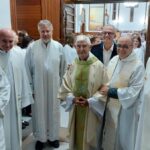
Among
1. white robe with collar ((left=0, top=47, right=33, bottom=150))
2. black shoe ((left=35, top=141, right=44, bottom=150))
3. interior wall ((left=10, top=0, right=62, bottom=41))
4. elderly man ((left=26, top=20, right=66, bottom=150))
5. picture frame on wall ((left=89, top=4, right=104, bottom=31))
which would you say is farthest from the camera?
picture frame on wall ((left=89, top=4, right=104, bottom=31))

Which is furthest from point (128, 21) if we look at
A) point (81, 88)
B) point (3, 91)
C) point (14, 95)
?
point (3, 91)

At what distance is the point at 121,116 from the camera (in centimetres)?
232

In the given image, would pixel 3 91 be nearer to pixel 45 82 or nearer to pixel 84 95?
pixel 84 95

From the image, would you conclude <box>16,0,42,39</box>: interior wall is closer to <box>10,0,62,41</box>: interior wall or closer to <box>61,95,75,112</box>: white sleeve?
<box>10,0,62,41</box>: interior wall

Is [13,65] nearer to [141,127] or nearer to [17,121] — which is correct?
[17,121]

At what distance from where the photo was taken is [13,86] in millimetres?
2242

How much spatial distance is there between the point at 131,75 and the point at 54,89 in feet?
3.30

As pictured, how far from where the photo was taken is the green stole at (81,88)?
224 centimetres

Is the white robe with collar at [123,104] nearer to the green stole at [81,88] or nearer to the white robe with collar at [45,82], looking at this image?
the green stole at [81,88]

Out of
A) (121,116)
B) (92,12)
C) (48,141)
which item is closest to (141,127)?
(121,116)

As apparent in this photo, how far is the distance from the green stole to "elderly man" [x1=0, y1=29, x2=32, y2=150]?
548 millimetres

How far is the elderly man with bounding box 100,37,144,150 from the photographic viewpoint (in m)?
2.12

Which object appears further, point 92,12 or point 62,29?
point 92,12

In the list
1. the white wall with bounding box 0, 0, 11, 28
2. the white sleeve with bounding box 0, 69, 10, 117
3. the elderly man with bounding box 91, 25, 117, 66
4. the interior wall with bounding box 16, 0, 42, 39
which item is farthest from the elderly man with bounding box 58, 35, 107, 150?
the interior wall with bounding box 16, 0, 42, 39
